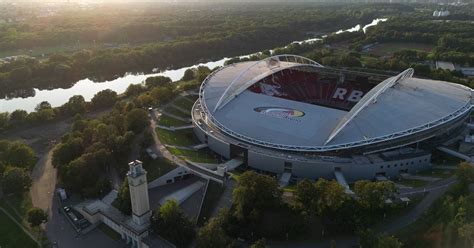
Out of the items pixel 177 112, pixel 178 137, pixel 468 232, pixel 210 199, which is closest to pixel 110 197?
pixel 210 199

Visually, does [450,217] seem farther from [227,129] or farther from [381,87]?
[227,129]

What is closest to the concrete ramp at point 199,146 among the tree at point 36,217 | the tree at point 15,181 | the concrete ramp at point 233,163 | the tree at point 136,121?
the concrete ramp at point 233,163

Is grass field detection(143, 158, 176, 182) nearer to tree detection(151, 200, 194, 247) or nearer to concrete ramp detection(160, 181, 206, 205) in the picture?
concrete ramp detection(160, 181, 206, 205)

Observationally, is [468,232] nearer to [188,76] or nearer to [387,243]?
[387,243]

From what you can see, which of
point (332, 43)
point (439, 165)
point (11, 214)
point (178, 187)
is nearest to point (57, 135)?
point (11, 214)

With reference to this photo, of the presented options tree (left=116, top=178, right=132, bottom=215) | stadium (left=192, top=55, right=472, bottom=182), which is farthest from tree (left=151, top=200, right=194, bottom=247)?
stadium (left=192, top=55, right=472, bottom=182)

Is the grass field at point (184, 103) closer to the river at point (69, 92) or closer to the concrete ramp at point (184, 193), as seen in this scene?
the concrete ramp at point (184, 193)
